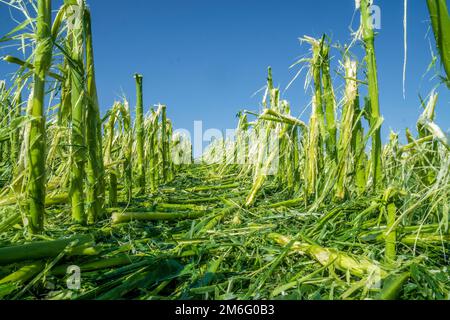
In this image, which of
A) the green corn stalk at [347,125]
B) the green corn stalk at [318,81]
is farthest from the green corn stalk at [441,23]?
the green corn stalk at [318,81]

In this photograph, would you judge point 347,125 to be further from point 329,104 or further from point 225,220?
point 225,220

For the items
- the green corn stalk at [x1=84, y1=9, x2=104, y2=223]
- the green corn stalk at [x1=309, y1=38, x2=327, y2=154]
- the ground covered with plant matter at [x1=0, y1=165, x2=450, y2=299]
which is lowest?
the ground covered with plant matter at [x1=0, y1=165, x2=450, y2=299]

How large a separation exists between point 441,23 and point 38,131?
7.34 feet

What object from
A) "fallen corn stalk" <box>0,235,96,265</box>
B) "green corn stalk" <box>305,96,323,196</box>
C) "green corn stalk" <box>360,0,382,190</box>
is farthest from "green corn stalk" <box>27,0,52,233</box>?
"green corn stalk" <box>305,96,323,196</box>

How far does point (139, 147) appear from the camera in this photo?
6.07 metres

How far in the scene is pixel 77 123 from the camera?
311 cm

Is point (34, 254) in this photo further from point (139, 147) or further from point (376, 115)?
point (139, 147)

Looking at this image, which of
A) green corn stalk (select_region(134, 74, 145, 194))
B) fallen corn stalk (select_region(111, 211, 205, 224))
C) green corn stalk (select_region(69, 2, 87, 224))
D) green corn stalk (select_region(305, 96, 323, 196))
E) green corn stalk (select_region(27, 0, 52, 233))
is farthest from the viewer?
green corn stalk (select_region(134, 74, 145, 194))

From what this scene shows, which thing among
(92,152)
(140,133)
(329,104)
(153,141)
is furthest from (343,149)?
(153,141)

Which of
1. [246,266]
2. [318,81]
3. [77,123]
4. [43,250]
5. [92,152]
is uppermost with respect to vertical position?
[318,81]

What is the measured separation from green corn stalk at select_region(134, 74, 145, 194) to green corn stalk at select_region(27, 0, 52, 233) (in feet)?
11.2

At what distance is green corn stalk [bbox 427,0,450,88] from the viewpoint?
1.16 metres

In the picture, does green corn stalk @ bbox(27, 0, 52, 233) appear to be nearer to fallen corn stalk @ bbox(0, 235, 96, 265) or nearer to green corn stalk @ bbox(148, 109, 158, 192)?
fallen corn stalk @ bbox(0, 235, 96, 265)
